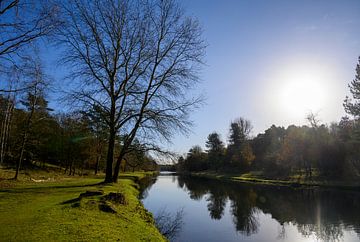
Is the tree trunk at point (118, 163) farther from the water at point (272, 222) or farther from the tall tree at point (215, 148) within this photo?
the tall tree at point (215, 148)

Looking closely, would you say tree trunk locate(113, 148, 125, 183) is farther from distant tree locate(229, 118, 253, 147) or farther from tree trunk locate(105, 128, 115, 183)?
distant tree locate(229, 118, 253, 147)

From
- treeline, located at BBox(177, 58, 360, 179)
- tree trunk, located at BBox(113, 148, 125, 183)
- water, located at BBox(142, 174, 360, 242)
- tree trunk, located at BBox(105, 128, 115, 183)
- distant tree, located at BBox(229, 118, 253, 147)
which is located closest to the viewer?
water, located at BBox(142, 174, 360, 242)

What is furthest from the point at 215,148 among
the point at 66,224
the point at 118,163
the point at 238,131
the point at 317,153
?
the point at 66,224

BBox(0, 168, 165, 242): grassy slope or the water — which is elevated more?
BBox(0, 168, 165, 242): grassy slope

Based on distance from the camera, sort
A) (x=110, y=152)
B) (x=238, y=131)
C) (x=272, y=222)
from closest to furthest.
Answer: (x=272, y=222)
(x=110, y=152)
(x=238, y=131)

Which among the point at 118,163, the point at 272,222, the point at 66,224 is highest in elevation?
the point at 118,163

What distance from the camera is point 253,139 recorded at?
9094 centimetres

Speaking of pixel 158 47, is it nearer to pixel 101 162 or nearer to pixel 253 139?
pixel 101 162

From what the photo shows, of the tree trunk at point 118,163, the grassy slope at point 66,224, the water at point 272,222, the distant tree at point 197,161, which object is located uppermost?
the distant tree at point 197,161

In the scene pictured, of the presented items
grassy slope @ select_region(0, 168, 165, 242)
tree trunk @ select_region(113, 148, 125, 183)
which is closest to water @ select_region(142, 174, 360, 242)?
grassy slope @ select_region(0, 168, 165, 242)

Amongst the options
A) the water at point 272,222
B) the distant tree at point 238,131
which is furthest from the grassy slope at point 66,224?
the distant tree at point 238,131

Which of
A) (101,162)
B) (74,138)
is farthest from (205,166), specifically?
(74,138)

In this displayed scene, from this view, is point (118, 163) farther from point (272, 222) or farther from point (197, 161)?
point (197, 161)

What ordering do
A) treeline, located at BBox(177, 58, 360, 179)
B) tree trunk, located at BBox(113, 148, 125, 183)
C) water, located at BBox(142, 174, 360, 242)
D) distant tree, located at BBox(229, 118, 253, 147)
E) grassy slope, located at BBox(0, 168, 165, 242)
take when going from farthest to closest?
distant tree, located at BBox(229, 118, 253, 147), treeline, located at BBox(177, 58, 360, 179), tree trunk, located at BBox(113, 148, 125, 183), water, located at BBox(142, 174, 360, 242), grassy slope, located at BBox(0, 168, 165, 242)
